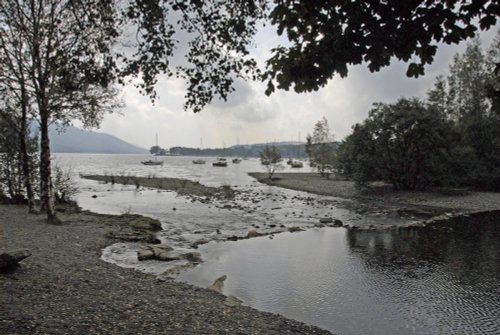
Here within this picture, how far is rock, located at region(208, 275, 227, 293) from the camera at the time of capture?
14.0 metres

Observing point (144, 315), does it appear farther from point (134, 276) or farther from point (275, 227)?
point (275, 227)

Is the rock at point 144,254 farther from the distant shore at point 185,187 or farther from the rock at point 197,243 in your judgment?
the distant shore at point 185,187

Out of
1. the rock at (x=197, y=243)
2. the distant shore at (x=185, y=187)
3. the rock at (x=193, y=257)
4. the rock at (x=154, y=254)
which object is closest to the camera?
the rock at (x=154, y=254)

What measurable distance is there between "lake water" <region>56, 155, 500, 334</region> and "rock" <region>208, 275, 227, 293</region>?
34 centimetres

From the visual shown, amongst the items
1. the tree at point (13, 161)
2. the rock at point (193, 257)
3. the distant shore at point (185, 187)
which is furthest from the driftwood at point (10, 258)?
the distant shore at point (185, 187)

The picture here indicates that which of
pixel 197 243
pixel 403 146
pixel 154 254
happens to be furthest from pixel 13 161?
pixel 403 146

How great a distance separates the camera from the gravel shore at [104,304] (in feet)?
26.3

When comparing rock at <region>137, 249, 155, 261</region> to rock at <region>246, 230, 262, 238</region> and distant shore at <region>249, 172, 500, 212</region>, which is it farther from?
distant shore at <region>249, 172, 500, 212</region>

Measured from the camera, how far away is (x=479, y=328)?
1142cm

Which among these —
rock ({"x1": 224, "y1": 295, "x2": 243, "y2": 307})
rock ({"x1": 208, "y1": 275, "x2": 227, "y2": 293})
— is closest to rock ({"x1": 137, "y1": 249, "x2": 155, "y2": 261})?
rock ({"x1": 208, "y1": 275, "x2": 227, "y2": 293})

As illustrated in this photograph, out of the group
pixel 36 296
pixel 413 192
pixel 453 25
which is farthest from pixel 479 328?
pixel 413 192

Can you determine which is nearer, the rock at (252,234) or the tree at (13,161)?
the rock at (252,234)

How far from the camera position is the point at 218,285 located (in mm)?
14516

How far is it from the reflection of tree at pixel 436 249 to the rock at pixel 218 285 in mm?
7346
